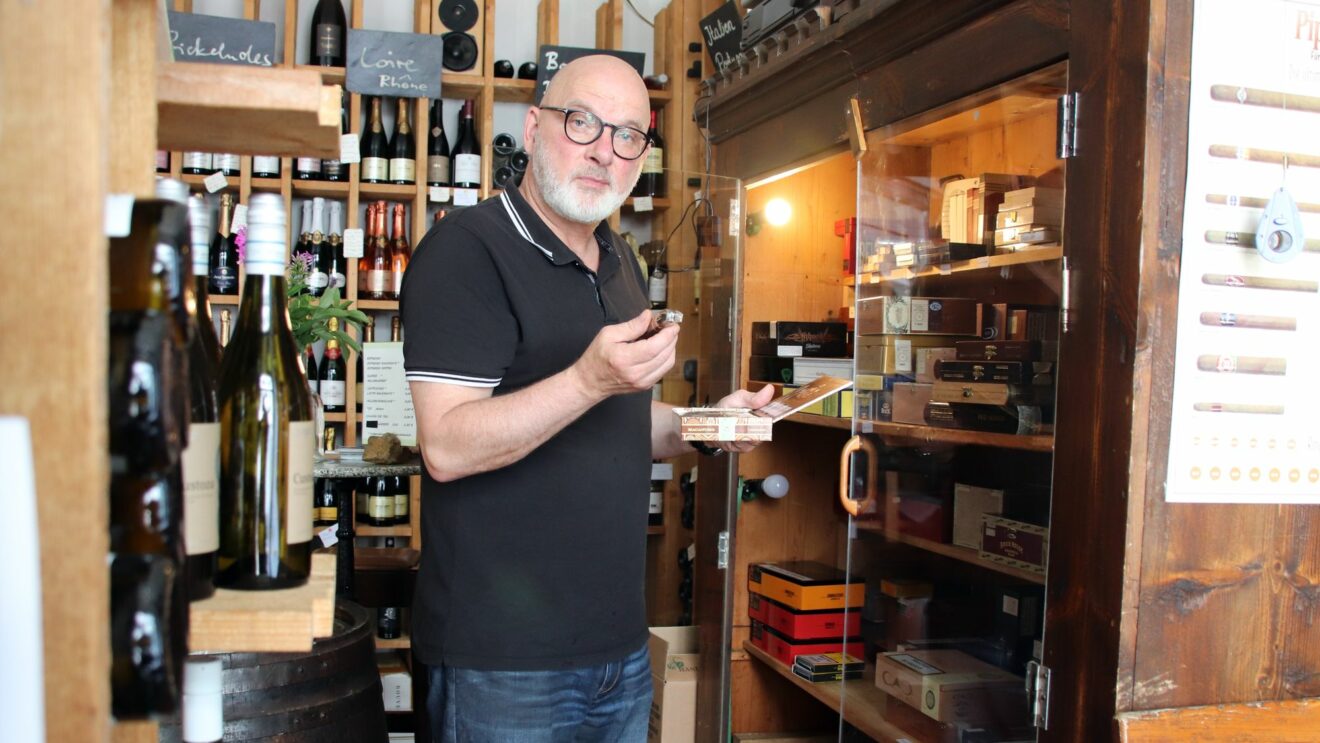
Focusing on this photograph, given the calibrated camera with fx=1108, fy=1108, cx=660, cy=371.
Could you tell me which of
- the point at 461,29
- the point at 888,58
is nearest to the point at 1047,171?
the point at 888,58

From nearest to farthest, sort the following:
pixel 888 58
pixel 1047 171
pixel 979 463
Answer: pixel 1047 171, pixel 979 463, pixel 888 58

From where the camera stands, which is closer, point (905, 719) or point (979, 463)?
point (979, 463)

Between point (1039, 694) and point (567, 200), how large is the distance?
1.13 meters

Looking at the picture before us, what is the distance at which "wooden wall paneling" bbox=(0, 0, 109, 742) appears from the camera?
0.55 m

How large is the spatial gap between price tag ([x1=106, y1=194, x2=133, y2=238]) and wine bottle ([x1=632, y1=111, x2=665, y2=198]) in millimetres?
3702

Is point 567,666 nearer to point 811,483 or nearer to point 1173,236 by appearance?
point 1173,236

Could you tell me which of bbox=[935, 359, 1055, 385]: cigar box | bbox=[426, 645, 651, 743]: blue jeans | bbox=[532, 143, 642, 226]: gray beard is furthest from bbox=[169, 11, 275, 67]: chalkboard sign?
bbox=[426, 645, 651, 743]: blue jeans

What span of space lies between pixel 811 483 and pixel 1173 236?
1939mm

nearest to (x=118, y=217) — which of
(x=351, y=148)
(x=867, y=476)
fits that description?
(x=867, y=476)

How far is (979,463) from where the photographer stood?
2211 mm

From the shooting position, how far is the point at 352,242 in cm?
416

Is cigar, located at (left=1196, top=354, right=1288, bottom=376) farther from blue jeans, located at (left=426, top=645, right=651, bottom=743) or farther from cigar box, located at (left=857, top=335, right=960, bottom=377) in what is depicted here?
blue jeans, located at (left=426, top=645, right=651, bottom=743)

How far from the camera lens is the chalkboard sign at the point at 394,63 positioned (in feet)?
13.5

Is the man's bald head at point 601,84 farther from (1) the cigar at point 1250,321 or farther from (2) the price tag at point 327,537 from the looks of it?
(2) the price tag at point 327,537
